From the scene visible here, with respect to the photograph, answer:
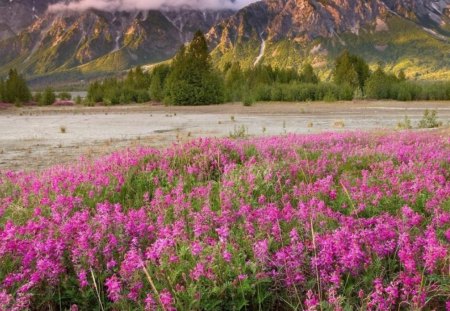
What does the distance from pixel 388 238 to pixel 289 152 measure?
4.90 meters

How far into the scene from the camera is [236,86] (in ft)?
249

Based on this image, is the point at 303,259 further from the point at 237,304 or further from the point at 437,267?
the point at 437,267

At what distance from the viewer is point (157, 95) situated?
229 ft

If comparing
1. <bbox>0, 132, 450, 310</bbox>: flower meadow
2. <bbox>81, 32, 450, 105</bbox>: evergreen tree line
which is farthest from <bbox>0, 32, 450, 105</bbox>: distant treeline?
<bbox>0, 132, 450, 310</bbox>: flower meadow

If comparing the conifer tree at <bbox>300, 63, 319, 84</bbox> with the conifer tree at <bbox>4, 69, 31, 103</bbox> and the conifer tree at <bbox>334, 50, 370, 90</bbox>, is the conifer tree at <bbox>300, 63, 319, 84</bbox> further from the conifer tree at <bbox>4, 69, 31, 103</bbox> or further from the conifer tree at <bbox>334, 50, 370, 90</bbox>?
the conifer tree at <bbox>4, 69, 31, 103</bbox>

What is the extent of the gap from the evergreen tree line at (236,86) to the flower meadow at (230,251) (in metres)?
50.4

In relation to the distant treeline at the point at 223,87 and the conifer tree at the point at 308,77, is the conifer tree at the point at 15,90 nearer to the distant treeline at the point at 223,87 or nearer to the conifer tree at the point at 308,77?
the distant treeline at the point at 223,87

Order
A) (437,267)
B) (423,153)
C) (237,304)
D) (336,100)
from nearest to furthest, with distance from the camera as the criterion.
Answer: (237,304), (437,267), (423,153), (336,100)

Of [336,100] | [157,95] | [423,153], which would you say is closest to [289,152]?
[423,153]

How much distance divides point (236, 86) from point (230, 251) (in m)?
73.5

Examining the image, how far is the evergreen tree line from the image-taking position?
5869cm

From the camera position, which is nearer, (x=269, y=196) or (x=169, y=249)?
(x=169, y=249)

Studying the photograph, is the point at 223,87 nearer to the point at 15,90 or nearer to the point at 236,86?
the point at 236,86

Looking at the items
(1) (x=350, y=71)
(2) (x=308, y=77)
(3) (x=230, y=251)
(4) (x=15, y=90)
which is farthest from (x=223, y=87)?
(3) (x=230, y=251)
